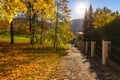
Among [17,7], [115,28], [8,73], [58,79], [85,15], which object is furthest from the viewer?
[85,15]

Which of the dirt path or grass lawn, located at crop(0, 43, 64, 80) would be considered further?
grass lawn, located at crop(0, 43, 64, 80)

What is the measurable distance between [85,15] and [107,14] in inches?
2366

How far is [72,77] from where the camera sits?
36.1ft

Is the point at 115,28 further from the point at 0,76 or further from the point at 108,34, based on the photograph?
the point at 0,76

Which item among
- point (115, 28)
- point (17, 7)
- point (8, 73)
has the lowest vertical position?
point (8, 73)

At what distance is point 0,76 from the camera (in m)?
11.2

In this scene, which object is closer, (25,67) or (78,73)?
(78,73)

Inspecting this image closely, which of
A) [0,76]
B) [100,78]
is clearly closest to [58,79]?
[100,78]

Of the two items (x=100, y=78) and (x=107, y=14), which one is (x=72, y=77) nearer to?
(x=100, y=78)

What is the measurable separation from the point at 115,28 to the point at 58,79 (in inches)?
201

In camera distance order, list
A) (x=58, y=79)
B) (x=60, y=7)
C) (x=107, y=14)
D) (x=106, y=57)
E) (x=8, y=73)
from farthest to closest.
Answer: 1. (x=107, y=14)
2. (x=60, y=7)
3. (x=106, y=57)
4. (x=8, y=73)
5. (x=58, y=79)

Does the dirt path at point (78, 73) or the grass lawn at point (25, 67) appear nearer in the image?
the dirt path at point (78, 73)

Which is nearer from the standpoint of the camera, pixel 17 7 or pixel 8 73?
pixel 8 73

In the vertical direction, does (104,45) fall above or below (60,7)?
below
